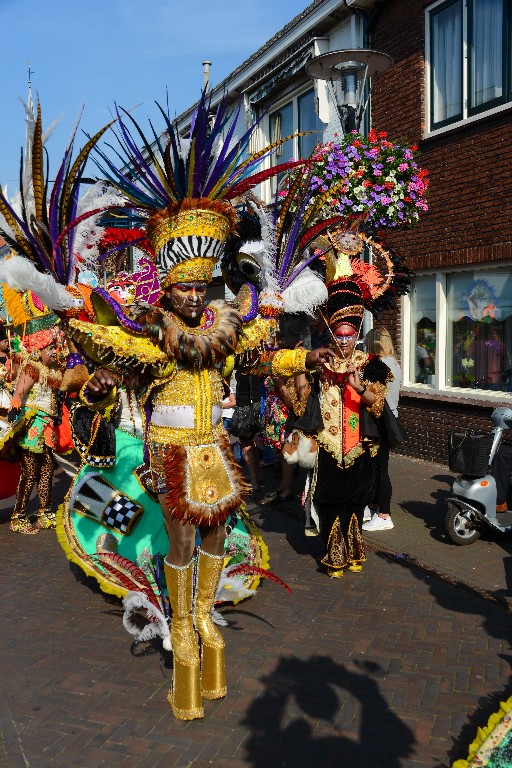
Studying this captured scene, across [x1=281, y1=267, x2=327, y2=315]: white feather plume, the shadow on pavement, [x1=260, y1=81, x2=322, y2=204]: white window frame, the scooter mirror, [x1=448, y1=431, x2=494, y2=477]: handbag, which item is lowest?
the shadow on pavement

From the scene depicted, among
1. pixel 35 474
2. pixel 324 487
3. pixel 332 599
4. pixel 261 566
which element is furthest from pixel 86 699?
pixel 35 474

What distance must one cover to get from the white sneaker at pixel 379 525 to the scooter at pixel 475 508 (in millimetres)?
688

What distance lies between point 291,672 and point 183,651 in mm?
749

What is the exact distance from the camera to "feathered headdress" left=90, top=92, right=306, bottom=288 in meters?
3.70

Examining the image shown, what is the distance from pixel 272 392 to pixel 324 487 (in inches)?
118

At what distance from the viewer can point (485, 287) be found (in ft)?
32.0

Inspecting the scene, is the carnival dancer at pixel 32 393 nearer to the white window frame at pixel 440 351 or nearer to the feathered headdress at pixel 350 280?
the feathered headdress at pixel 350 280

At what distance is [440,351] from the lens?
10.5 m

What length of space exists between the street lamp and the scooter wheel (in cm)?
385

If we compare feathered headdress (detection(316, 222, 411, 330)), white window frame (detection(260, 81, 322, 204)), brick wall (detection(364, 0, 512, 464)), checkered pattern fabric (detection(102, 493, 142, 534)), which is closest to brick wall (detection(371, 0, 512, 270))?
brick wall (detection(364, 0, 512, 464))

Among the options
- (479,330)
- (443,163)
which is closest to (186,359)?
(479,330)

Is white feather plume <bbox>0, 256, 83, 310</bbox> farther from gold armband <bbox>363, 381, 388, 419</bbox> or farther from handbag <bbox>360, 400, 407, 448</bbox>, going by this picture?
handbag <bbox>360, 400, 407, 448</bbox>

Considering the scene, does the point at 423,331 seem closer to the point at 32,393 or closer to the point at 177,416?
the point at 32,393

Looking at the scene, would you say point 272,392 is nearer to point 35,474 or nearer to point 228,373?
point 35,474
